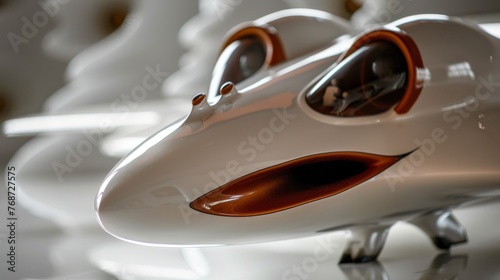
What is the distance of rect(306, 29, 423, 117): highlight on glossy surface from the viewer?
1.02ft

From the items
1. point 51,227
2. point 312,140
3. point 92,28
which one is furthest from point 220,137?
point 92,28

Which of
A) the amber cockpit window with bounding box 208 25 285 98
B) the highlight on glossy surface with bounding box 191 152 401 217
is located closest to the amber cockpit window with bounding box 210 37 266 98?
the amber cockpit window with bounding box 208 25 285 98

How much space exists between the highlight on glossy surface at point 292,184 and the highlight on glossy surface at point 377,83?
0.02 meters

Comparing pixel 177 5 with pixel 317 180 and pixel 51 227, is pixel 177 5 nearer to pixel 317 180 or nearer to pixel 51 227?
pixel 51 227

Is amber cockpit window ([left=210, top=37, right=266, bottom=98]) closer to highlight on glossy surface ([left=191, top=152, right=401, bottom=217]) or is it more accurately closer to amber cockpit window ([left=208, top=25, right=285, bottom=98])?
amber cockpit window ([left=208, top=25, right=285, bottom=98])

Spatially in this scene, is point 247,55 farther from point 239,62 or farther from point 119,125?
point 119,125

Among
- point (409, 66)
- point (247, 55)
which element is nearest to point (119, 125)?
point (247, 55)

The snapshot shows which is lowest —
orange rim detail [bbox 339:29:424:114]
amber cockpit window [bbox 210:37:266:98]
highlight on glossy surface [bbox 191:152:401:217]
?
highlight on glossy surface [bbox 191:152:401:217]

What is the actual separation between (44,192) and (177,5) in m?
0.33

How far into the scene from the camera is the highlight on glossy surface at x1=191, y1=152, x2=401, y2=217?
0.97 feet

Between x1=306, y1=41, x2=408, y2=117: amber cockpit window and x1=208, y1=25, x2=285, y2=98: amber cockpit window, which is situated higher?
x1=208, y1=25, x2=285, y2=98: amber cockpit window

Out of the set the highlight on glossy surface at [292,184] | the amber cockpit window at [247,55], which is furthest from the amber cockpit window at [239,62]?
the highlight on glossy surface at [292,184]

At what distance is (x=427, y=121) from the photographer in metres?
0.31

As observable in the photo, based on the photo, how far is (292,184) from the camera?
299mm
